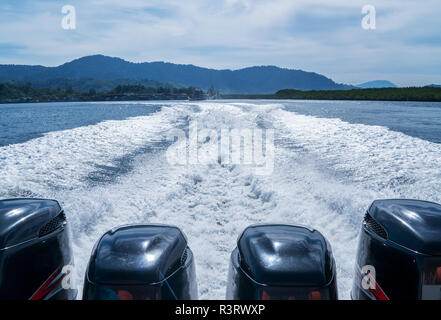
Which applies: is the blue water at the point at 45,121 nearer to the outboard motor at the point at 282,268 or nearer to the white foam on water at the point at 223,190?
the white foam on water at the point at 223,190

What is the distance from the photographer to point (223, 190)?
5586 mm

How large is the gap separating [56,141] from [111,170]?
328 cm

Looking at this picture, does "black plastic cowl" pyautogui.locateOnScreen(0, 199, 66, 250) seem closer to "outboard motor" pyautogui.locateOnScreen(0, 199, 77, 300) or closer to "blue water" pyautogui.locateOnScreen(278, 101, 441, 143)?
"outboard motor" pyautogui.locateOnScreen(0, 199, 77, 300)

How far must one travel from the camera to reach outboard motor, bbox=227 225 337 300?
1553mm

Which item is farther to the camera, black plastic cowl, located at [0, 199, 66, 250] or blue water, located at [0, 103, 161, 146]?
blue water, located at [0, 103, 161, 146]

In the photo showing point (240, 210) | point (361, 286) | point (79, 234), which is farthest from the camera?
point (240, 210)

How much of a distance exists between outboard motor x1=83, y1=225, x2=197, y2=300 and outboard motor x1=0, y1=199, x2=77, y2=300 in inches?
11.9

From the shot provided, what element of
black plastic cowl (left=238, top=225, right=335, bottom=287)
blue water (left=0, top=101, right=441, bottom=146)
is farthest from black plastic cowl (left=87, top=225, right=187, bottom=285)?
blue water (left=0, top=101, right=441, bottom=146)

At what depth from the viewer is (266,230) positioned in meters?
2.01

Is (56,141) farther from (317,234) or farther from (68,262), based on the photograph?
(317,234)

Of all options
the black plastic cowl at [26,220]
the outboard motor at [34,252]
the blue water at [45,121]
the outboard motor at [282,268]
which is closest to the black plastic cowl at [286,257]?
the outboard motor at [282,268]

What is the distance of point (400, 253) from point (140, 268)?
1462mm
